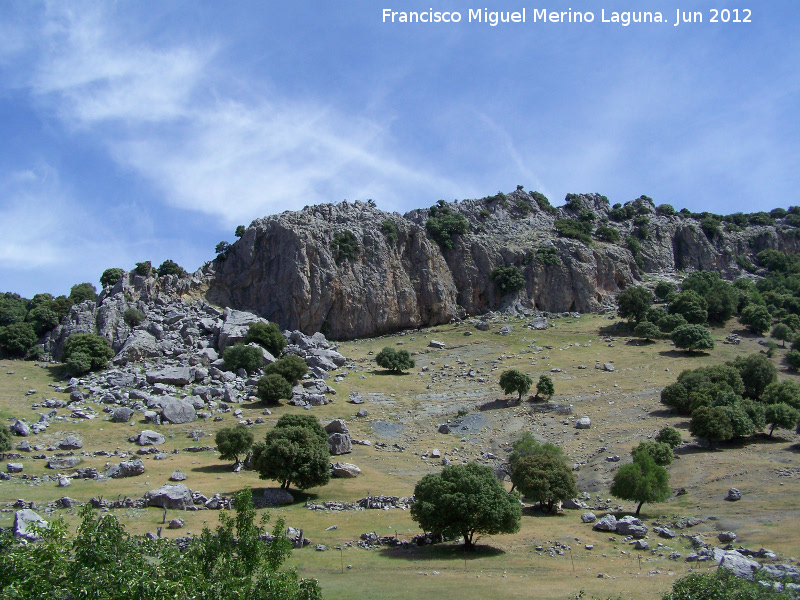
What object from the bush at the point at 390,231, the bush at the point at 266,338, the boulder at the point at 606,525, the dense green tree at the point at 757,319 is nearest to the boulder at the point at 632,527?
the boulder at the point at 606,525

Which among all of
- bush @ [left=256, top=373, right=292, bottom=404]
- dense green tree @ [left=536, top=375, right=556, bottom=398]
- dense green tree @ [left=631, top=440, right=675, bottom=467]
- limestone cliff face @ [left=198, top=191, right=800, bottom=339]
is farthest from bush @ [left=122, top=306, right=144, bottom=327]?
dense green tree @ [left=631, top=440, right=675, bottom=467]

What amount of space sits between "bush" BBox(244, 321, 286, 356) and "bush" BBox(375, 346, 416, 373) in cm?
1416

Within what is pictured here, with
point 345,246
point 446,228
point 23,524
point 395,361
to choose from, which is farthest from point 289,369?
point 446,228

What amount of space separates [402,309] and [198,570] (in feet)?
297

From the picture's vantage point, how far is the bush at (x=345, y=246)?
104062 millimetres

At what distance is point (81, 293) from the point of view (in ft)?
308

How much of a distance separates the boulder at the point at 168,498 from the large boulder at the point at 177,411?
74.4 feet

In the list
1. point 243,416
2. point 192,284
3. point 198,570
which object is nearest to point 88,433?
point 243,416

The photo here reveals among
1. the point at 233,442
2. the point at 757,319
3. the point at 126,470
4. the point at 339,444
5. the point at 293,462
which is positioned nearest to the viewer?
the point at 293,462

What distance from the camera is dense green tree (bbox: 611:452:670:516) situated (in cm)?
3741

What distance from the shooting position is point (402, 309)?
347 ft

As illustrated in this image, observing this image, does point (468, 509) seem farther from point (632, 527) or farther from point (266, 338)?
point (266, 338)

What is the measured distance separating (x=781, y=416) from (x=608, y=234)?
276 feet

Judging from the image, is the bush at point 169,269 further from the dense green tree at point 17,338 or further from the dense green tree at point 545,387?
the dense green tree at point 545,387
